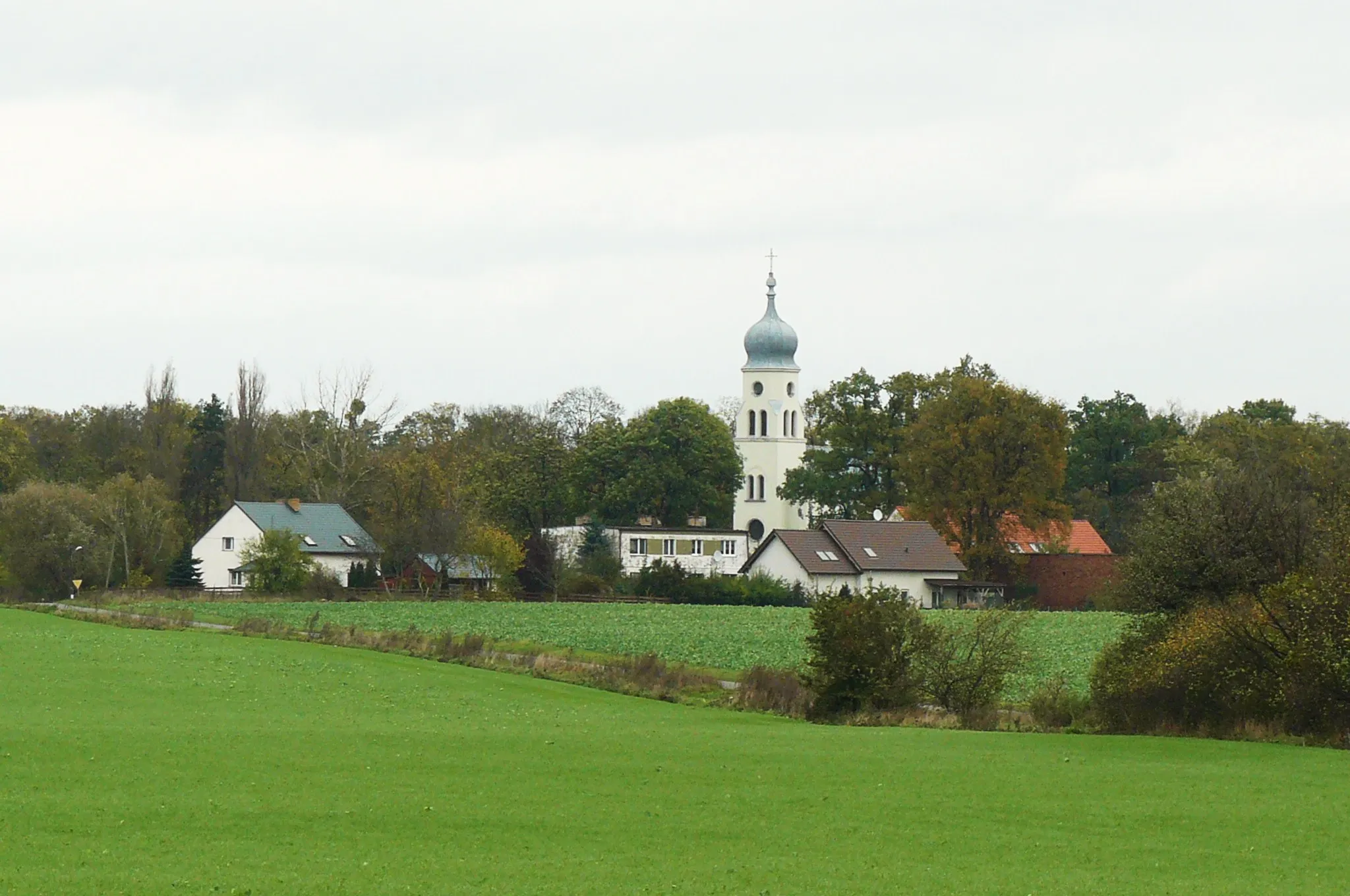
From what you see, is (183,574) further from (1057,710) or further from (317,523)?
(1057,710)

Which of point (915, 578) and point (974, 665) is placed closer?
point (974, 665)

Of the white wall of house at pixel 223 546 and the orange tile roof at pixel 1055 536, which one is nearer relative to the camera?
the white wall of house at pixel 223 546

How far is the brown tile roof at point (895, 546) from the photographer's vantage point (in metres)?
90.3

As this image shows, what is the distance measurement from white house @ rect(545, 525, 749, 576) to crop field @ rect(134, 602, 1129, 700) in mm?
18462

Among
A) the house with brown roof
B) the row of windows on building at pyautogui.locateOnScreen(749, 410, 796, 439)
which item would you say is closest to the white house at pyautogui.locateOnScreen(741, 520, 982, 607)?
the house with brown roof

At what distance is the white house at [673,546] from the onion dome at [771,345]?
66.5 ft

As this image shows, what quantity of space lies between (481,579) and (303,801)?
7030 cm

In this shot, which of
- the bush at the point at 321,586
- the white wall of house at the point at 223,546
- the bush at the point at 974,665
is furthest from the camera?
the white wall of house at the point at 223,546

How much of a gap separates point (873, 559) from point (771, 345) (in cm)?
4019

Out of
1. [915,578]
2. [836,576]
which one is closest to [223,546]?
[836,576]

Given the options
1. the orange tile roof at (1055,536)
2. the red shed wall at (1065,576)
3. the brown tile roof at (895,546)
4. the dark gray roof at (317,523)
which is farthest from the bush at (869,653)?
the dark gray roof at (317,523)

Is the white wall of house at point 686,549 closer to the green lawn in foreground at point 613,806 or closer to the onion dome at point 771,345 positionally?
the onion dome at point 771,345

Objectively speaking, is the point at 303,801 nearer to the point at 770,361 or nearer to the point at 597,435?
the point at 597,435

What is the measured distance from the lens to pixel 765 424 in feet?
413
